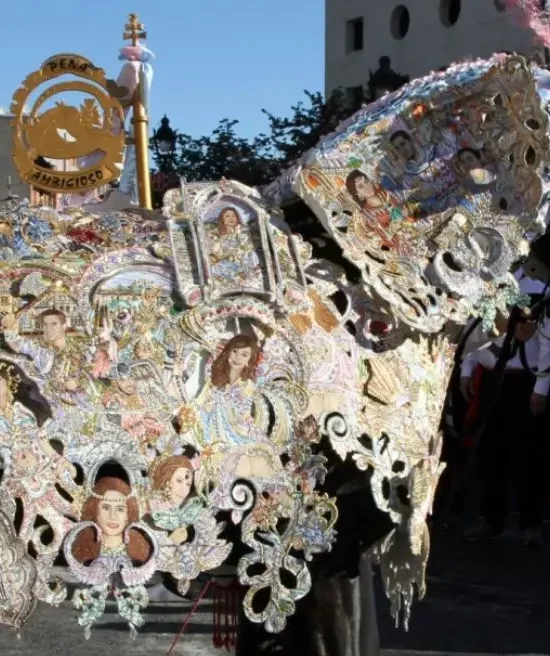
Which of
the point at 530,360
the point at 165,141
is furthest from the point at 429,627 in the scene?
the point at 165,141

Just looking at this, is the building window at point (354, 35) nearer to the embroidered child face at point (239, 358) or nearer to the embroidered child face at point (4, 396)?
the embroidered child face at point (239, 358)

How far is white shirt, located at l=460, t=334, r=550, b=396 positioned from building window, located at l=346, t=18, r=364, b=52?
1919 cm

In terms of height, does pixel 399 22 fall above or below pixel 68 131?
above

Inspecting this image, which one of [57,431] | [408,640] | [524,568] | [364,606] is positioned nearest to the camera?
[57,431]

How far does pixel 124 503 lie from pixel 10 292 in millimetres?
454

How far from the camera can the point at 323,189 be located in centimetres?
286

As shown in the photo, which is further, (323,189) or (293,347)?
(323,189)

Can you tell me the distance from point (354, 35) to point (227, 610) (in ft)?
77.3

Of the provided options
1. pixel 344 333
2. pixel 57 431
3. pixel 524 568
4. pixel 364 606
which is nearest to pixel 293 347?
pixel 344 333

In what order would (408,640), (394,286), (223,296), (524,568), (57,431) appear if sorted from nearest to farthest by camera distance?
(57,431) < (223,296) < (394,286) < (408,640) < (524,568)

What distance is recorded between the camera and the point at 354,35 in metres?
25.7

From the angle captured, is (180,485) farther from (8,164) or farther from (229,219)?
(8,164)

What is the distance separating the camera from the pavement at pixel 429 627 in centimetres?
489

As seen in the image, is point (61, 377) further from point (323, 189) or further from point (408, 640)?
point (408, 640)
